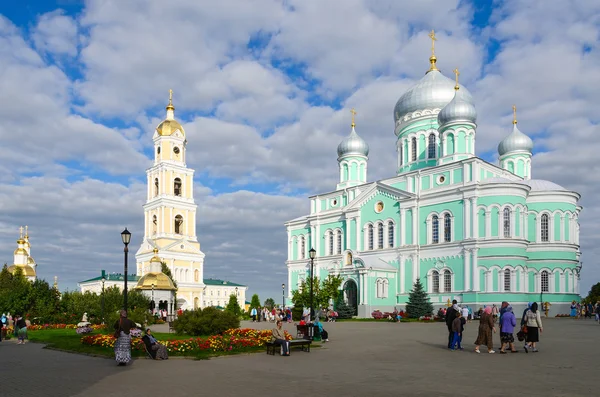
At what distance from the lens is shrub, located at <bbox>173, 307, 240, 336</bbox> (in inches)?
909

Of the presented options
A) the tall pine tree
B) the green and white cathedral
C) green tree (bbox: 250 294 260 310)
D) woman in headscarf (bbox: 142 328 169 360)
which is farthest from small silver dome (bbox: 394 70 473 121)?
woman in headscarf (bbox: 142 328 169 360)

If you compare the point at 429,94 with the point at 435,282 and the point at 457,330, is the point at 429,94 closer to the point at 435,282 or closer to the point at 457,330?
the point at 435,282

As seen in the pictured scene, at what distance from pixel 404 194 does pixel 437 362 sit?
34453mm

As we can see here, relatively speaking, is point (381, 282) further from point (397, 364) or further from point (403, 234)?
point (397, 364)

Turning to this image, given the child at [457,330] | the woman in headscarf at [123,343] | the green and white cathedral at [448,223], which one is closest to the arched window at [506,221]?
the green and white cathedral at [448,223]

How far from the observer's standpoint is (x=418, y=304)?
4219 centimetres

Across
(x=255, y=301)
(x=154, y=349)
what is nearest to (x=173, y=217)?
(x=255, y=301)

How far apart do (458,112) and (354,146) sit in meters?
12.9

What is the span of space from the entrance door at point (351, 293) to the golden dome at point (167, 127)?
3370cm

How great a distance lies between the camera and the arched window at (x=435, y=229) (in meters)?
46.1

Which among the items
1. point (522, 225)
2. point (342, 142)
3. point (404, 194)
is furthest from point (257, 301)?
point (522, 225)

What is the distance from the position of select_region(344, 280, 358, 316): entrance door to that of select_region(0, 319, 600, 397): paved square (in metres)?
31.3

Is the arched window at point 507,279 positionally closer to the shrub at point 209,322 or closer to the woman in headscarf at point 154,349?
the shrub at point 209,322

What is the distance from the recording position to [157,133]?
72.4 m
